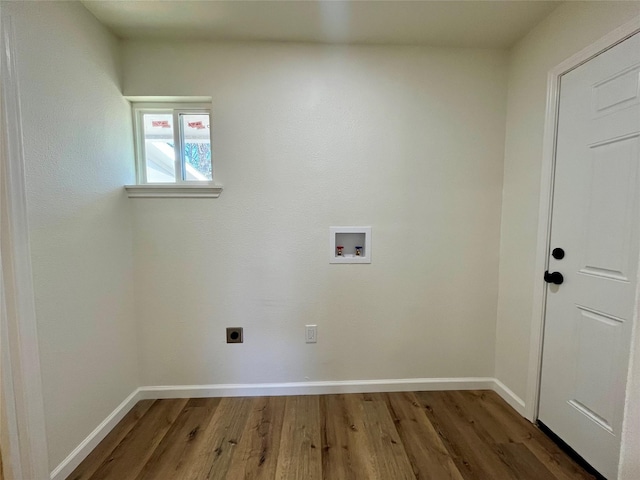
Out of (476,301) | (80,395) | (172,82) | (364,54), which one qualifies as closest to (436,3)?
(364,54)

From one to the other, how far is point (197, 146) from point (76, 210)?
2.62 feet

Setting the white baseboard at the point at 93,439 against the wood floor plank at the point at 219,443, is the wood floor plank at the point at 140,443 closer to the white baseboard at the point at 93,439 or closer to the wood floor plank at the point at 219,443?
the white baseboard at the point at 93,439

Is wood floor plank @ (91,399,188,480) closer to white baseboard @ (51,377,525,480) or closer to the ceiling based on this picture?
white baseboard @ (51,377,525,480)

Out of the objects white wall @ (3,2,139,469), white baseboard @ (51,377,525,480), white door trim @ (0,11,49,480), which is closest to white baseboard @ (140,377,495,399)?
white baseboard @ (51,377,525,480)

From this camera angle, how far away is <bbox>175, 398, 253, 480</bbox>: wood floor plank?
49.4 inches

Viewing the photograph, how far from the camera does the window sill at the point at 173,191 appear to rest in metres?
1.66

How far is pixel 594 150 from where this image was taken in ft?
4.05

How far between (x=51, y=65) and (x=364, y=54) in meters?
1.67

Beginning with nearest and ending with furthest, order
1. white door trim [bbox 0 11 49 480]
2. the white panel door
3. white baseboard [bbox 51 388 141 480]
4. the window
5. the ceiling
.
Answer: white door trim [bbox 0 11 49 480], the white panel door, white baseboard [bbox 51 388 141 480], the ceiling, the window

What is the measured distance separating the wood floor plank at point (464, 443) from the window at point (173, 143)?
2.11 meters

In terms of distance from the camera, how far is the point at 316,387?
1.81 metres

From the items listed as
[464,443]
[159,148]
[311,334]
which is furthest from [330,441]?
[159,148]

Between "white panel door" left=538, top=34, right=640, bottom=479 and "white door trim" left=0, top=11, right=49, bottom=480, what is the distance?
8.28 feet

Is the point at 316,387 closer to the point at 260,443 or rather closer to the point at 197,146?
the point at 260,443
